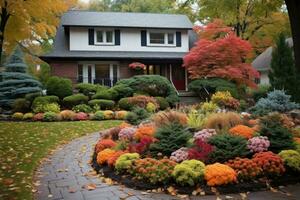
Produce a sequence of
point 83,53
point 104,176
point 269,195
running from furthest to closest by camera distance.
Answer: point 83,53
point 104,176
point 269,195

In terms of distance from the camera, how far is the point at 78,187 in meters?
7.36

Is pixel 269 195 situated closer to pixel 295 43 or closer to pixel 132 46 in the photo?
pixel 295 43

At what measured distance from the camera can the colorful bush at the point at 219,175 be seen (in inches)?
271

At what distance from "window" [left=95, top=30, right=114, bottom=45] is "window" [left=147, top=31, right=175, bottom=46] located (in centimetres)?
317

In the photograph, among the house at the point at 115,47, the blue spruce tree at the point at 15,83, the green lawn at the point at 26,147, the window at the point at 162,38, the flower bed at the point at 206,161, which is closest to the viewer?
the flower bed at the point at 206,161

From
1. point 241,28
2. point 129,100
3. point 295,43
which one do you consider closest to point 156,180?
point 295,43

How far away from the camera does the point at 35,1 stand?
1791cm

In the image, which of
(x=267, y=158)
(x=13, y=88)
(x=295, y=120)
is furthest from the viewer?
(x=13, y=88)

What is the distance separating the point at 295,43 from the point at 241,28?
90.4 ft

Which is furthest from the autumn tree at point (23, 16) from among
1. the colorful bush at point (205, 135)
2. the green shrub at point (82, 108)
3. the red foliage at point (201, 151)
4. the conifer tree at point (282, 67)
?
the conifer tree at point (282, 67)

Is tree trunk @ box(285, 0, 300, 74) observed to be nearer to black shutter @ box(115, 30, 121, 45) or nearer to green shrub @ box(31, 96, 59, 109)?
green shrub @ box(31, 96, 59, 109)

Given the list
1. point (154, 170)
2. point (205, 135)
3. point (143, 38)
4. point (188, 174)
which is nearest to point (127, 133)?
point (205, 135)

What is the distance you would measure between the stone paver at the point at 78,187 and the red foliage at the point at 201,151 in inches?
51.1

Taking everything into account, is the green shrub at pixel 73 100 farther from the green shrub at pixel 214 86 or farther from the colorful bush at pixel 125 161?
the colorful bush at pixel 125 161
